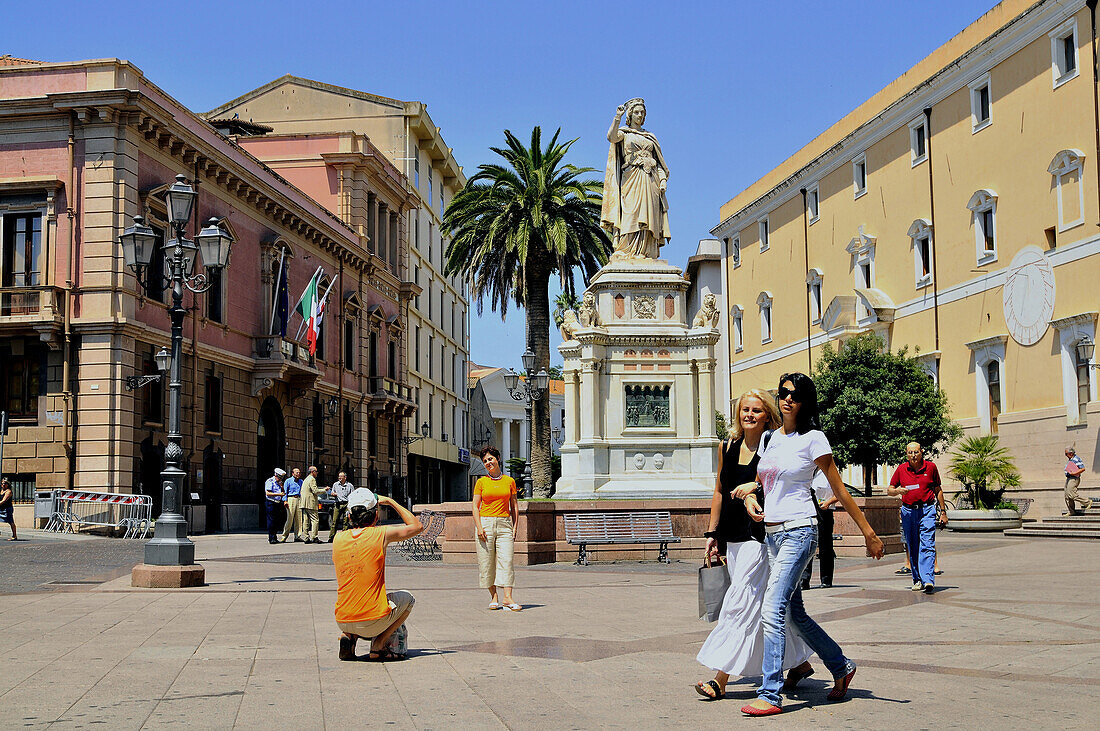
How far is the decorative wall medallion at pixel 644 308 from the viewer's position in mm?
20219

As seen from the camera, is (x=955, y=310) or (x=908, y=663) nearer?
(x=908, y=663)

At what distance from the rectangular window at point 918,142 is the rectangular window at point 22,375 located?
30099 mm

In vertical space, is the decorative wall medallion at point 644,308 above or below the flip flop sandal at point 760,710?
above

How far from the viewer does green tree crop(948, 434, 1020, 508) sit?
32031 millimetres

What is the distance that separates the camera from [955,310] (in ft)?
129

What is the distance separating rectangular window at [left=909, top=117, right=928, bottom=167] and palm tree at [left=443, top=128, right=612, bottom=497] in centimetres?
1253

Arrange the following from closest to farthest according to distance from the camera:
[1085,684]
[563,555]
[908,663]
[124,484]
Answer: [1085,684] < [908,663] < [563,555] < [124,484]

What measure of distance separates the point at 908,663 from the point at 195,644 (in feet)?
17.5

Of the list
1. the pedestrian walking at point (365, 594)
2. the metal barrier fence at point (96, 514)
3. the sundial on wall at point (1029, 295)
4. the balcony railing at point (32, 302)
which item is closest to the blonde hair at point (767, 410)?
the pedestrian walking at point (365, 594)

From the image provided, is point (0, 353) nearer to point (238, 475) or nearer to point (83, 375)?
point (83, 375)

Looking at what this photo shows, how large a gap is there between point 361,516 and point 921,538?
25.2 ft

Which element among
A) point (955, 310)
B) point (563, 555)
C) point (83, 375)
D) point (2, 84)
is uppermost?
point (2, 84)

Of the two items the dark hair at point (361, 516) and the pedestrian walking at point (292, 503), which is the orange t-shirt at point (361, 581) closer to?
the dark hair at point (361, 516)

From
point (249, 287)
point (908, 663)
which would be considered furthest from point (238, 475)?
point (908, 663)
